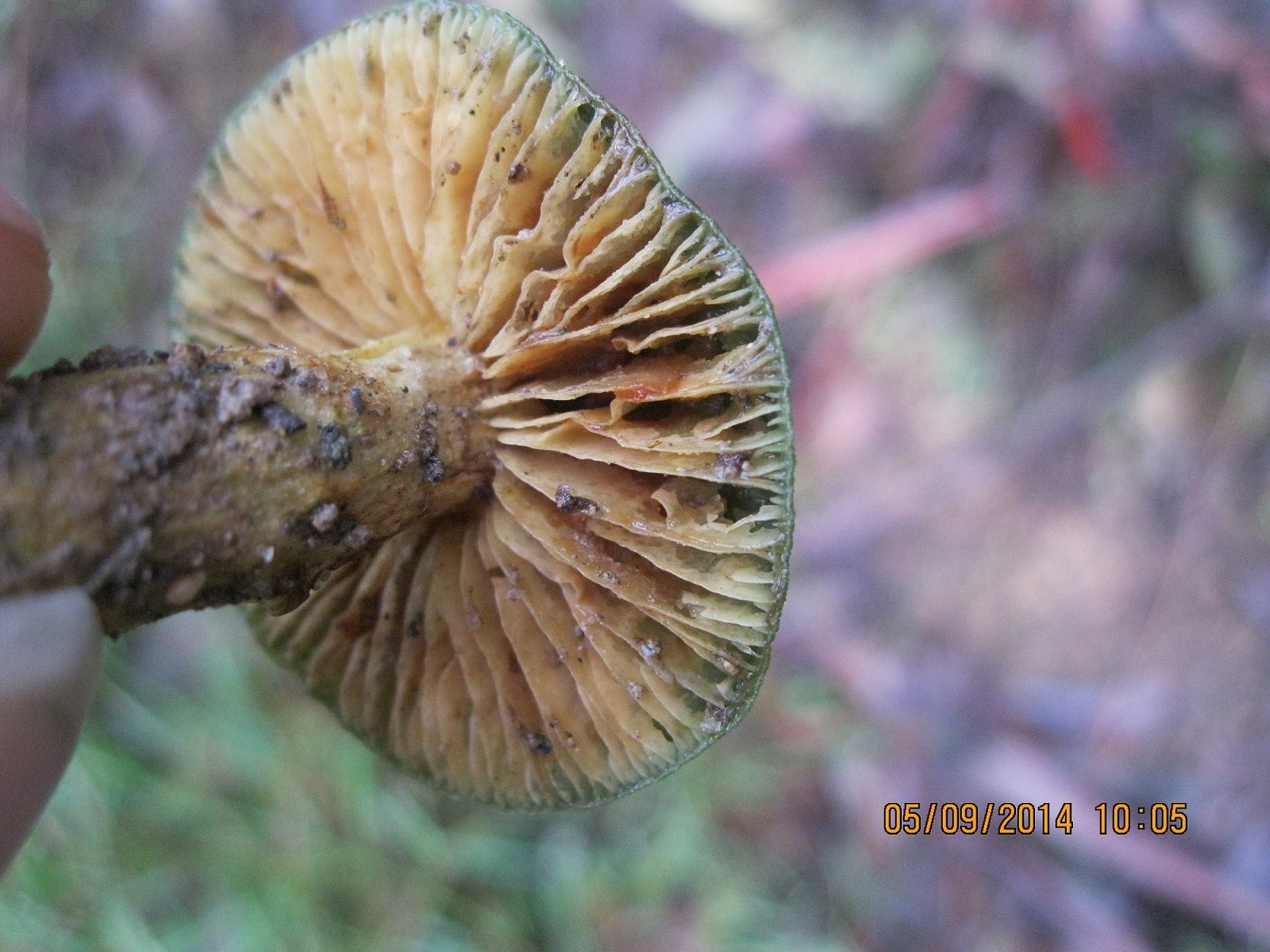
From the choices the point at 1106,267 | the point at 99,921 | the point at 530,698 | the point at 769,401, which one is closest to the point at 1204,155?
the point at 1106,267

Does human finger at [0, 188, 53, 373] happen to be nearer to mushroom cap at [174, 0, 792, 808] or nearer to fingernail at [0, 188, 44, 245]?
fingernail at [0, 188, 44, 245]

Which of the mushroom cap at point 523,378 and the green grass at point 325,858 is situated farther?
the green grass at point 325,858

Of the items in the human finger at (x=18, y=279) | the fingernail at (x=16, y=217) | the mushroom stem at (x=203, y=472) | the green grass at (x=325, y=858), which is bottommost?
the green grass at (x=325, y=858)

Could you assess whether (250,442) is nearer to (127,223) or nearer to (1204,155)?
(127,223)

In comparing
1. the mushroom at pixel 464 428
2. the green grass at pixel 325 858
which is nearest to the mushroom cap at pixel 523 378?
the mushroom at pixel 464 428

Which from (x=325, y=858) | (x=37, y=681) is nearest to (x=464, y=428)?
(x=37, y=681)

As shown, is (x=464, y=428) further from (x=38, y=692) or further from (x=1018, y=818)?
(x=1018, y=818)

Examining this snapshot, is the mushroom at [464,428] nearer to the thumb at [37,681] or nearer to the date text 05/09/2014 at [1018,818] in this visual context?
the thumb at [37,681]
